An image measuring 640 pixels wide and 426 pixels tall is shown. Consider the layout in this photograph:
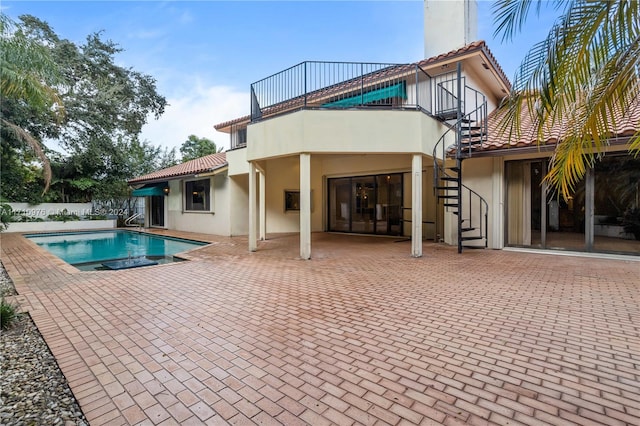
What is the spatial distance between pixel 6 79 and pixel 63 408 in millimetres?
7427

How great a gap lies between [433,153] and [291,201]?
919cm

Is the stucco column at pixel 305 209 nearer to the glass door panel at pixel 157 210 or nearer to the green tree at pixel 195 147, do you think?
the glass door panel at pixel 157 210

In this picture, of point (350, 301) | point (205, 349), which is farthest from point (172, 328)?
point (350, 301)

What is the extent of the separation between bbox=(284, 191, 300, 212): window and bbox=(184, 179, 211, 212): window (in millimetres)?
4196

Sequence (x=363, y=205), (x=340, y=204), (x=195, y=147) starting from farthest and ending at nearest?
(x=195, y=147) < (x=340, y=204) < (x=363, y=205)

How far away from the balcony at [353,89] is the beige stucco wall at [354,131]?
259 millimetres

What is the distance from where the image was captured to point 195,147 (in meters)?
39.8

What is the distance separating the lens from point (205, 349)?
3.76 meters

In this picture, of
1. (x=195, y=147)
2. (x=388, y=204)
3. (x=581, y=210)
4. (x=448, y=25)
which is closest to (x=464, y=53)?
(x=448, y=25)

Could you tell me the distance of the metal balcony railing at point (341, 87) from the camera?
380 inches

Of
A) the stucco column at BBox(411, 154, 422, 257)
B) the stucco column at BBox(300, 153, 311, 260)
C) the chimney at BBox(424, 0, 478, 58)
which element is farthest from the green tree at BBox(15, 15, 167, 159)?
the stucco column at BBox(411, 154, 422, 257)

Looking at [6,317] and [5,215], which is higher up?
[5,215]

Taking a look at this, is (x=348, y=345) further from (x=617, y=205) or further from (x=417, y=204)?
(x=617, y=205)

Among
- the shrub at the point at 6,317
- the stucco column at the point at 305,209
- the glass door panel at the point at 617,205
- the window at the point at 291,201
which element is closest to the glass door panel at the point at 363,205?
the window at the point at 291,201
